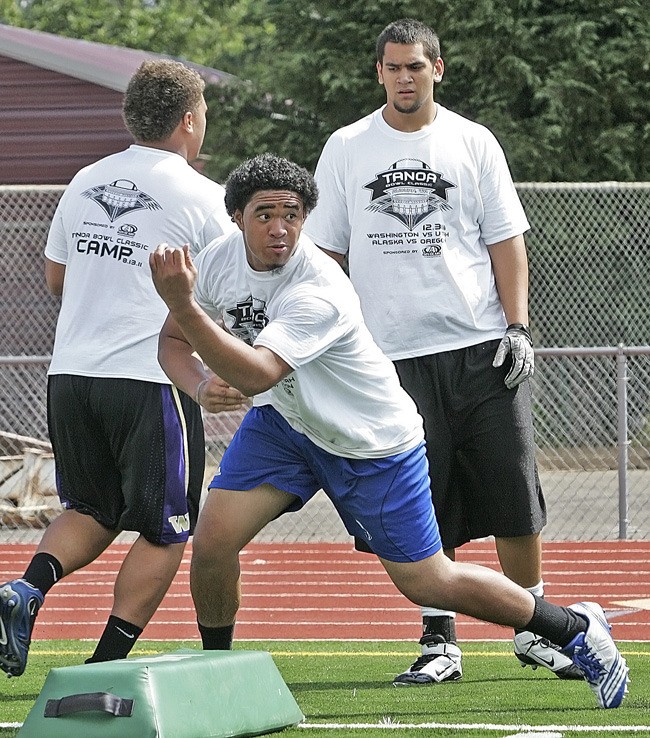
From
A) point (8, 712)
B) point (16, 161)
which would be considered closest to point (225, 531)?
point (8, 712)

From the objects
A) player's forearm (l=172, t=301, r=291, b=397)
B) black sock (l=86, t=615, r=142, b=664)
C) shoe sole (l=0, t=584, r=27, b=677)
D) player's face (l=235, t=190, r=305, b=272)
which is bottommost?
black sock (l=86, t=615, r=142, b=664)

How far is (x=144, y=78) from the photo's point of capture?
5281 mm

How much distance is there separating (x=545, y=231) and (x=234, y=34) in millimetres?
32078

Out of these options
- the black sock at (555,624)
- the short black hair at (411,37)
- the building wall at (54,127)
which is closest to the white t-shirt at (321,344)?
the black sock at (555,624)

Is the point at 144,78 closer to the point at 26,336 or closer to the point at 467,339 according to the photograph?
the point at 467,339

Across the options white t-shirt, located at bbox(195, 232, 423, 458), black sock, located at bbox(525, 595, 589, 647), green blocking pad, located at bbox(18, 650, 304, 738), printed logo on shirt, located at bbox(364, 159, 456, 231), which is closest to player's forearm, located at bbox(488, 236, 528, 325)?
printed logo on shirt, located at bbox(364, 159, 456, 231)

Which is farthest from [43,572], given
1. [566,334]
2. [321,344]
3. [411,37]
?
[566,334]

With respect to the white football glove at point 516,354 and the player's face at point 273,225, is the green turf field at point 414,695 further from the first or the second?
the player's face at point 273,225

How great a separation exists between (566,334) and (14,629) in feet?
32.1

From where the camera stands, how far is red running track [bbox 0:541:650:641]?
6.97m

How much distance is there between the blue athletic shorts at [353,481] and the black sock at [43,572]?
67cm

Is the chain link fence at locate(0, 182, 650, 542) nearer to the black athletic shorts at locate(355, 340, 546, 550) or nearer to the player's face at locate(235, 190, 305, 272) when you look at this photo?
the black athletic shorts at locate(355, 340, 546, 550)

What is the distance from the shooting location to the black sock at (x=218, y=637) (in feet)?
16.3

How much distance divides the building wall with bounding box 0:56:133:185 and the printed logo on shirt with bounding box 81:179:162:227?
10.7 m
